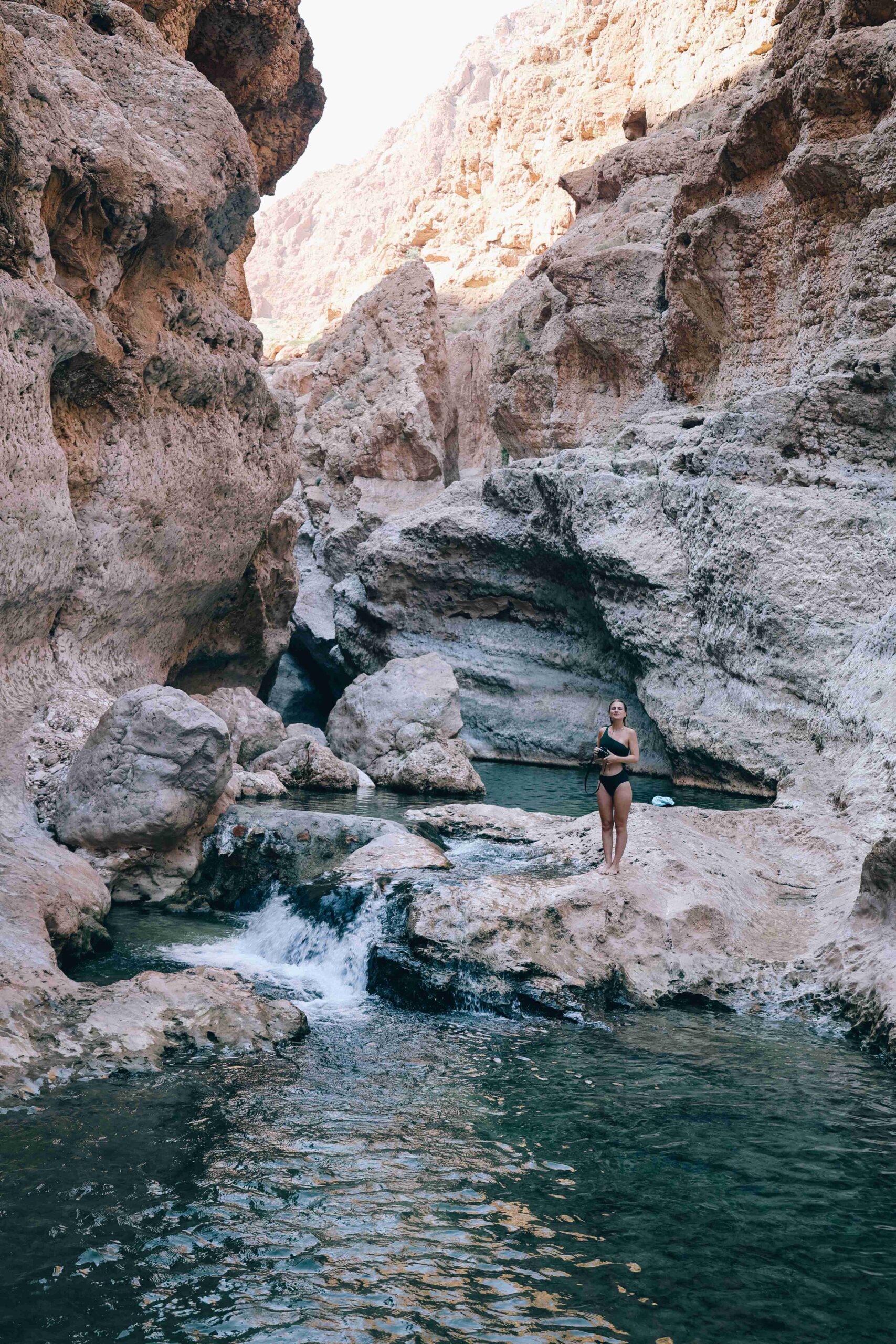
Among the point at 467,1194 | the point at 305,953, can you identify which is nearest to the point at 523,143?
the point at 305,953

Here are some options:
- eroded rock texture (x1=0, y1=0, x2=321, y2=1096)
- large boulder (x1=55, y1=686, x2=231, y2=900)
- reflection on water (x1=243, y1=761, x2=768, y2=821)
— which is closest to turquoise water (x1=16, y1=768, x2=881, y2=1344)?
eroded rock texture (x1=0, y1=0, x2=321, y2=1096)

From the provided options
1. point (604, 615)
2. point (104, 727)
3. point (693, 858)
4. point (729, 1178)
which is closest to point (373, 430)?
point (604, 615)

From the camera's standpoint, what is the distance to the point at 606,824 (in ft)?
27.3

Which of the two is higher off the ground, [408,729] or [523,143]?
[523,143]

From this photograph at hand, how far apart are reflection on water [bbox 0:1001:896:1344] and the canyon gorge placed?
32.6 inches

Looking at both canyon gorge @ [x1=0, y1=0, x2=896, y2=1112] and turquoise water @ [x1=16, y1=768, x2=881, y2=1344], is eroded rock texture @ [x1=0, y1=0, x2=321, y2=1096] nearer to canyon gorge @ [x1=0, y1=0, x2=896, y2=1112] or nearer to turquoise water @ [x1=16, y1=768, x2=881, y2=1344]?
canyon gorge @ [x1=0, y1=0, x2=896, y2=1112]

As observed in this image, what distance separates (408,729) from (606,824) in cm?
787

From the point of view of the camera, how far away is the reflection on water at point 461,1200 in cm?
357

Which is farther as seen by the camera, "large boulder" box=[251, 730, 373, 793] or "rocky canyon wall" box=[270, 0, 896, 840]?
"large boulder" box=[251, 730, 373, 793]

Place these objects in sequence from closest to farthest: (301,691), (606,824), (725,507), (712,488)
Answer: (606,824)
(725,507)
(712,488)
(301,691)

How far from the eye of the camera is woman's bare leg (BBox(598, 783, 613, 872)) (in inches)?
323

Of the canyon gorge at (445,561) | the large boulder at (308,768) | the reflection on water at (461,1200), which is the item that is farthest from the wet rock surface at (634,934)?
the large boulder at (308,768)

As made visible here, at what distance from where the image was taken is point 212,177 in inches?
550

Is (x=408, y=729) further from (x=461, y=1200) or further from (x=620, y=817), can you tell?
(x=461, y=1200)
